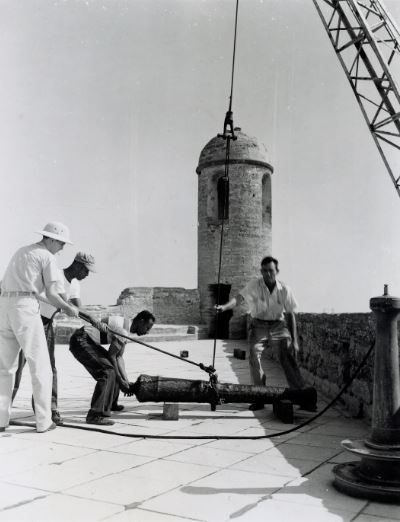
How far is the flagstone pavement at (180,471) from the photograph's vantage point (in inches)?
100

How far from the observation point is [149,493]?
2.79 m

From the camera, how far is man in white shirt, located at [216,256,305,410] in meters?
5.73

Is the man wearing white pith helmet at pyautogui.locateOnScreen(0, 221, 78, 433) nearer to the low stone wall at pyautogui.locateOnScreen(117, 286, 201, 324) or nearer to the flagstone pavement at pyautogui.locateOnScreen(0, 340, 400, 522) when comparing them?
the flagstone pavement at pyautogui.locateOnScreen(0, 340, 400, 522)

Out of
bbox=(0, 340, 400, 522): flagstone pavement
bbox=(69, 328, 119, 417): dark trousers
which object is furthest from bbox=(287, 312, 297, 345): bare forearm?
bbox=(69, 328, 119, 417): dark trousers

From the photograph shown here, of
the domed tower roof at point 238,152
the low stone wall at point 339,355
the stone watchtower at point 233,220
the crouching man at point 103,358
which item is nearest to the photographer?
the crouching man at point 103,358

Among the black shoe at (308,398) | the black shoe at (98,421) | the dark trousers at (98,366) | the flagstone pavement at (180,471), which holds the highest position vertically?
the dark trousers at (98,366)

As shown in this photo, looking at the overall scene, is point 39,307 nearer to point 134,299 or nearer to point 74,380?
point 74,380

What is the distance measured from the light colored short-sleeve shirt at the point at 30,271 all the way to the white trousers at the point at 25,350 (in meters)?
0.10

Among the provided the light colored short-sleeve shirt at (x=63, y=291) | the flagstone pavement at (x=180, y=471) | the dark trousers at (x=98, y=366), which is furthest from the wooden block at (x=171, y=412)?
the light colored short-sleeve shirt at (x=63, y=291)

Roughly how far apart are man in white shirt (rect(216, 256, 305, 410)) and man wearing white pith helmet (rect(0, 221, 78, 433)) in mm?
1981

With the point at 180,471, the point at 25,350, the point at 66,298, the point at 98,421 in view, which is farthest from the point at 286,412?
the point at 25,350

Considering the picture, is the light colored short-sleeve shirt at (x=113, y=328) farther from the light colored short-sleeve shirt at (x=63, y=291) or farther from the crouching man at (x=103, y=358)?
the light colored short-sleeve shirt at (x=63, y=291)

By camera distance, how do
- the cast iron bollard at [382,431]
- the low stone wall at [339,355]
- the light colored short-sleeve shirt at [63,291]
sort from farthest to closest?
the low stone wall at [339,355], the light colored short-sleeve shirt at [63,291], the cast iron bollard at [382,431]

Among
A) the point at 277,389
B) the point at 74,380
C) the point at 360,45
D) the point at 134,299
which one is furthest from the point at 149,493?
the point at 134,299
